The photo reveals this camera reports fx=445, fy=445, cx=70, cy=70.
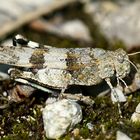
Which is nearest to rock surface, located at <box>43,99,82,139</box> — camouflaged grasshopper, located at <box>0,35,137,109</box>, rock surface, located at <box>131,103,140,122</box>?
camouflaged grasshopper, located at <box>0,35,137,109</box>

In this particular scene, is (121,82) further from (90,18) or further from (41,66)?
(90,18)

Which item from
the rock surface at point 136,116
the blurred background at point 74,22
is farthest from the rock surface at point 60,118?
the blurred background at point 74,22

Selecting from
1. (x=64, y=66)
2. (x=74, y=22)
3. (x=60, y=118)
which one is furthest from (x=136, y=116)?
(x=74, y=22)

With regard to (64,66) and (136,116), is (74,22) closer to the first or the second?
(64,66)

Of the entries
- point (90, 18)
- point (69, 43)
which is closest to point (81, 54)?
point (69, 43)

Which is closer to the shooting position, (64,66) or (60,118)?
(60,118)
